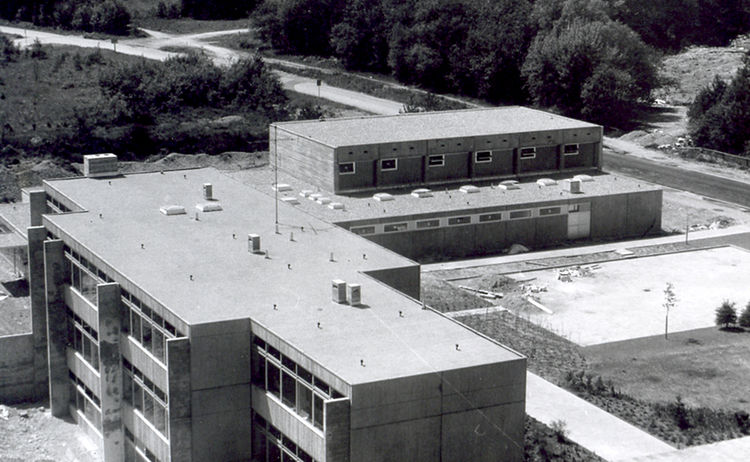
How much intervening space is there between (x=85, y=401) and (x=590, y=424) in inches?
767

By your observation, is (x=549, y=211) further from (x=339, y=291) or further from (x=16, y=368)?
(x=16, y=368)

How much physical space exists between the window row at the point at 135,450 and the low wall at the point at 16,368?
8281mm

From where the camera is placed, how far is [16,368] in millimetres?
49719

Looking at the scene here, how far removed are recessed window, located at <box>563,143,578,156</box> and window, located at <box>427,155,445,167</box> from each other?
8.31 meters

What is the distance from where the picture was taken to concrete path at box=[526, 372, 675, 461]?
131 ft

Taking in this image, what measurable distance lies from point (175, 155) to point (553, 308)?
41.1m

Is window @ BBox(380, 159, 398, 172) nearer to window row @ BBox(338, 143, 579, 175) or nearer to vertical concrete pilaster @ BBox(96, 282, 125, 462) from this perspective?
window row @ BBox(338, 143, 579, 175)

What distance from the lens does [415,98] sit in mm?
105500

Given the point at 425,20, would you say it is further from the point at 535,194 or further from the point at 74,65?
the point at 535,194

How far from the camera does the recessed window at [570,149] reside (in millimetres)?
73000

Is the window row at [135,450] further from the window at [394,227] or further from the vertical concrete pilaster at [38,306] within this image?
the window at [394,227]

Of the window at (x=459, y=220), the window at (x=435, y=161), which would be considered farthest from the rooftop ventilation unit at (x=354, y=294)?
the window at (x=435, y=161)

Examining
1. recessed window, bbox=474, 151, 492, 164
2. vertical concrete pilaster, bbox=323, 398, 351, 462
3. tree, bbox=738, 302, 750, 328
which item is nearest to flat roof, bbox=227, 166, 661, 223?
recessed window, bbox=474, 151, 492, 164

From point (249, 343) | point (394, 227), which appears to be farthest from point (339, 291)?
point (394, 227)
